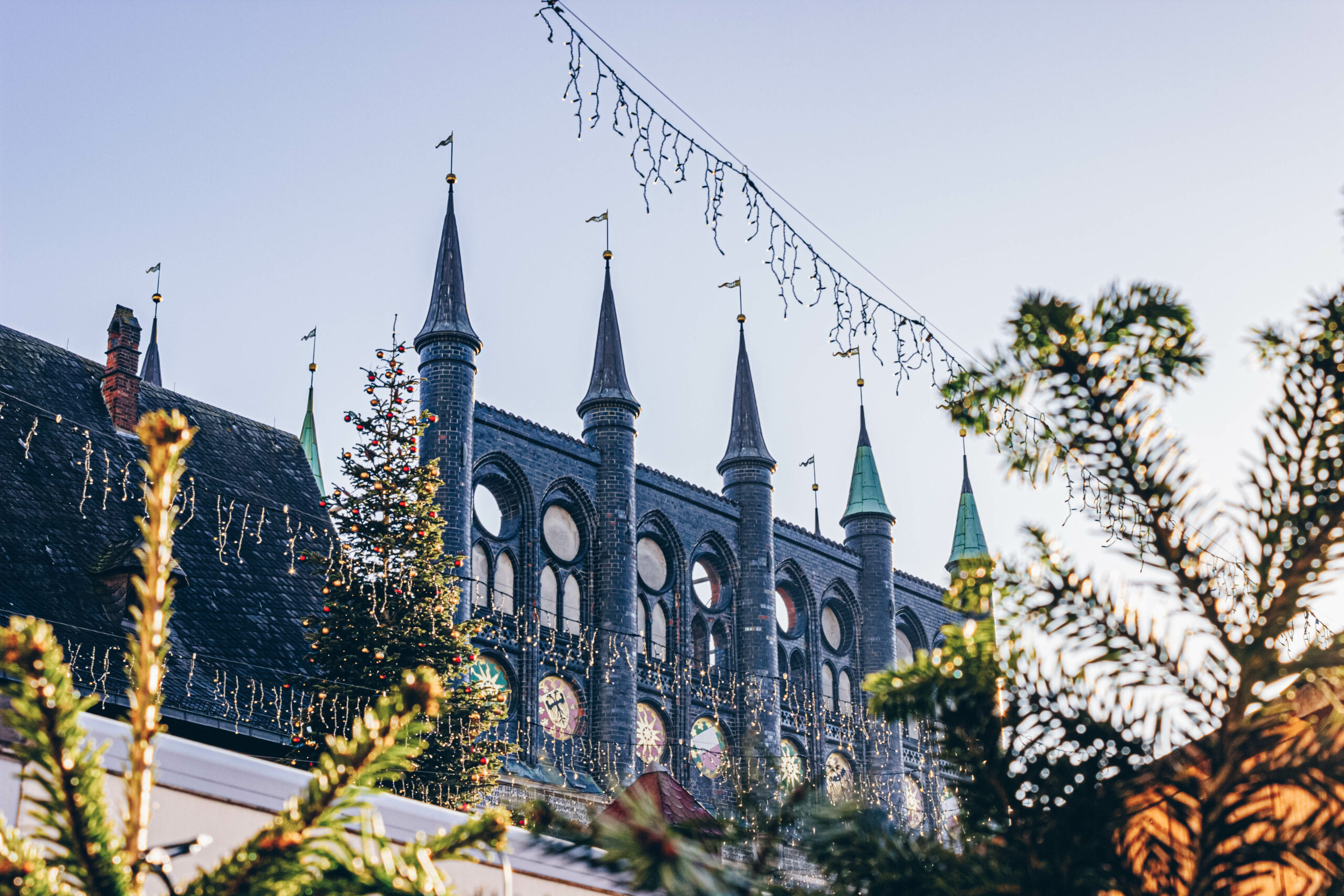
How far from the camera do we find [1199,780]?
5.75 feet

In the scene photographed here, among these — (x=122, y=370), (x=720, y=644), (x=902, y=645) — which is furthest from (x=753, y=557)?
(x=122, y=370)

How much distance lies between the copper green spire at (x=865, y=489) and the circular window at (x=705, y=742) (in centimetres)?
908

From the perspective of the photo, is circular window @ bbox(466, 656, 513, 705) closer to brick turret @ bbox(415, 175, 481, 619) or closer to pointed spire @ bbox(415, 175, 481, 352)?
brick turret @ bbox(415, 175, 481, 619)

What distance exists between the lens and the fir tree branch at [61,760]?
54.8 inches

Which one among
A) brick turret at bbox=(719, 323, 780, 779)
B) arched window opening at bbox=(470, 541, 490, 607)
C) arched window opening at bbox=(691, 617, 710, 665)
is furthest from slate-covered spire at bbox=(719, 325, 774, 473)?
arched window opening at bbox=(470, 541, 490, 607)

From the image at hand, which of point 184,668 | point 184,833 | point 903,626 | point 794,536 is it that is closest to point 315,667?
point 184,668

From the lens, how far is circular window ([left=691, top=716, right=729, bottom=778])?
29.5 metres

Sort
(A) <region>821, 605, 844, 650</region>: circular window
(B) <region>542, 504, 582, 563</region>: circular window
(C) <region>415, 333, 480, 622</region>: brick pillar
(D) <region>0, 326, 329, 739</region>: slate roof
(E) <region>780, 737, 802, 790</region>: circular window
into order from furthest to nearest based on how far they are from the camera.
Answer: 1. (A) <region>821, 605, 844, 650</region>: circular window
2. (B) <region>542, 504, 582, 563</region>: circular window
3. (C) <region>415, 333, 480, 622</region>: brick pillar
4. (D) <region>0, 326, 329, 739</region>: slate roof
5. (E) <region>780, 737, 802, 790</region>: circular window

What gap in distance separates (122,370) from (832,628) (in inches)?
797

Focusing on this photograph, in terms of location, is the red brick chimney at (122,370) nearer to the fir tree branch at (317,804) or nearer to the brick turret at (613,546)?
the brick turret at (613,546)

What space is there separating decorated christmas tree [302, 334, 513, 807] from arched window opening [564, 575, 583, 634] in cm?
1003

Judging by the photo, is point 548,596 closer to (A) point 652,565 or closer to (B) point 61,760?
(A) point 652,565

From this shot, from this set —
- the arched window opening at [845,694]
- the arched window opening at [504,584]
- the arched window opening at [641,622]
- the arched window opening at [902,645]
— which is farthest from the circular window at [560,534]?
the arched window opening at [902,645]

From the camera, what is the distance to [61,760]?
146 cm
